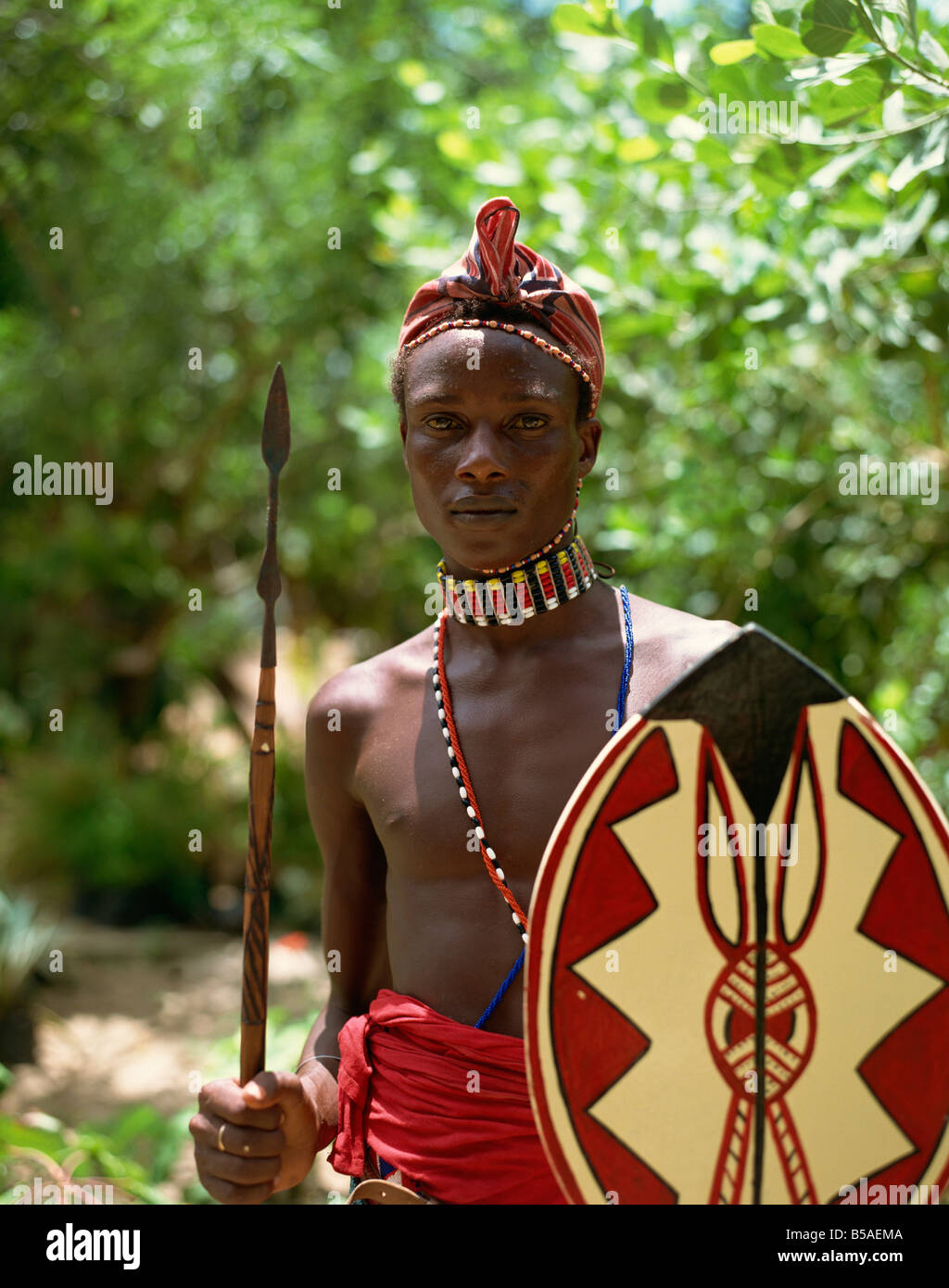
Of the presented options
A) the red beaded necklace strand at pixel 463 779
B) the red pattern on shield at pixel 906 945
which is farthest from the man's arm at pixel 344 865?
the red pattern on shield at pixel 906 945

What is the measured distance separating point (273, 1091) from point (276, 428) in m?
0.84

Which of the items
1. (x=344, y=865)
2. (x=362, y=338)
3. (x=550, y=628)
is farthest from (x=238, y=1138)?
(x=362, y=338)

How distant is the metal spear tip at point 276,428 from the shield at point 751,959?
1.85ft

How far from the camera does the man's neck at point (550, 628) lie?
6.04 feet

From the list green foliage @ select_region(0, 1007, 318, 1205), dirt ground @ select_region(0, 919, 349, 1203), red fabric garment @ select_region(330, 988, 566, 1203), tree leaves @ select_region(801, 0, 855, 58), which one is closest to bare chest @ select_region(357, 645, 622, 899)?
red fabric garment @ select_region(330, 988, 566, 1203)

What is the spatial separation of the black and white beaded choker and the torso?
5 cm

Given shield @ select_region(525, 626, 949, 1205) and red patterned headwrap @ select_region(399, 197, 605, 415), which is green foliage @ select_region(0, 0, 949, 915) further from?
shield @ select_region(525, 626, 949, 1205)

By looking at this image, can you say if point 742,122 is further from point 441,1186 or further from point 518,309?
point 441,1186

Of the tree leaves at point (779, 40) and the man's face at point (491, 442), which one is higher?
the tree leaves at point (779, 40)

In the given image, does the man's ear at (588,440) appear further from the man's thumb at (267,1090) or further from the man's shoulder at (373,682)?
the man's thumb at (267,1090)

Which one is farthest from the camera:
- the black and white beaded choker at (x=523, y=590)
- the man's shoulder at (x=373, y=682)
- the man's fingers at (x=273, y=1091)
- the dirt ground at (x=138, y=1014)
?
the dirt ground at (x=138, y=1014)

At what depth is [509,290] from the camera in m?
1.76

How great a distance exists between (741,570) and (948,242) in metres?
1.41

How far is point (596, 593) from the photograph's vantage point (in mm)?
1880
